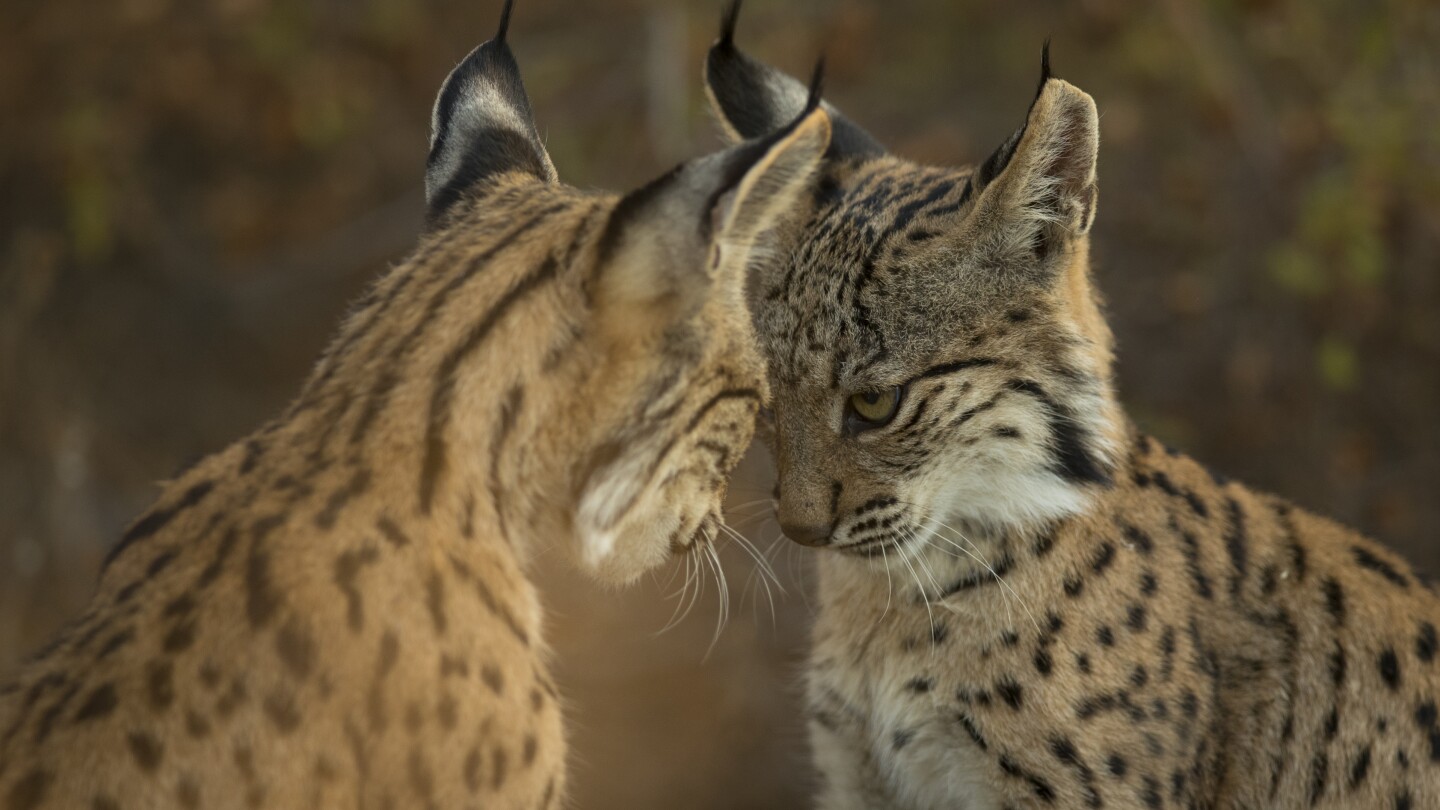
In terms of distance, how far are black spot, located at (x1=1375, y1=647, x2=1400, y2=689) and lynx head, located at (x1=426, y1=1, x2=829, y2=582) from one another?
1842 millimetres

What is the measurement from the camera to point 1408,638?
4234mm

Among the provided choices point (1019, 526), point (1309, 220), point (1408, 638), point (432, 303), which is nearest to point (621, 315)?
point (432, 303)

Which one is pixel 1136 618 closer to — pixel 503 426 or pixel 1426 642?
pixel 1426 642

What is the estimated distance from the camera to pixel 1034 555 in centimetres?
405

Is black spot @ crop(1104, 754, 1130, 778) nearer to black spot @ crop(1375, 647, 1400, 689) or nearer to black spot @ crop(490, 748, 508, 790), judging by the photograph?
black spot @ crop(1375, 647, 1400, 689)

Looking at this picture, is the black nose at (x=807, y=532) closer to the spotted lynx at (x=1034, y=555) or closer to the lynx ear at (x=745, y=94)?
the spotted lynx at (x=1034, y=555)

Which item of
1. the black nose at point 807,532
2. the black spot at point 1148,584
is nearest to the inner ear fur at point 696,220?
the black nose at point 807,532

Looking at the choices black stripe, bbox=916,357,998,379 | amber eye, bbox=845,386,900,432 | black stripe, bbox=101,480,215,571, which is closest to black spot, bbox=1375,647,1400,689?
black stripe, bbox=916,357,998,379

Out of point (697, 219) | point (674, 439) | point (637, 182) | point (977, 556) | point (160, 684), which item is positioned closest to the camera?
point (160, 684)

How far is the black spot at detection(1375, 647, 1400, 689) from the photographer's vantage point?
4.18 meters

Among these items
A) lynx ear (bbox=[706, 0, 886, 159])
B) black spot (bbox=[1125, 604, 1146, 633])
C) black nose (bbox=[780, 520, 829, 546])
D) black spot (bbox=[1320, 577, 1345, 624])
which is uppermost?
lynx ear (bbox=[706, 0, 886, 159])

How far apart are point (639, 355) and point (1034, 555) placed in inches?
52.5

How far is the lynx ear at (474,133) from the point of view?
3717 millimetres

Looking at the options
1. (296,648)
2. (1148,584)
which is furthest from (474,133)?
(1148,584)
